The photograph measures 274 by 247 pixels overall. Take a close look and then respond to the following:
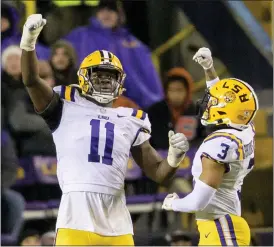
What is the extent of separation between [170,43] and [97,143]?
2332mm

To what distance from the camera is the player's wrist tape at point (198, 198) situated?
140 inches

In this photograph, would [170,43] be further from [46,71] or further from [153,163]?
[153,163]

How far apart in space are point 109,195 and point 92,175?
4.9 inches

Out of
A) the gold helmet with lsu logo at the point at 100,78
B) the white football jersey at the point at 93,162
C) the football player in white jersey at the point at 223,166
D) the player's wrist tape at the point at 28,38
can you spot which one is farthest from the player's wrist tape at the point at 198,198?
the player's wrist tape at the point at 28,38

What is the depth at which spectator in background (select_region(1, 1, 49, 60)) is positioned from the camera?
224 inches

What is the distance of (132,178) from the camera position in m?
5.75

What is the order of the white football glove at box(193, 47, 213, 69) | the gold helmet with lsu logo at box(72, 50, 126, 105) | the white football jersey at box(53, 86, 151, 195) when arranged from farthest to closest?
the white football glove at box(193, 47, 213, 69), the gold helmet with lsu logo at box(72, 50, 126, 105), the white football jersey at box(53, 86, 151, 195)

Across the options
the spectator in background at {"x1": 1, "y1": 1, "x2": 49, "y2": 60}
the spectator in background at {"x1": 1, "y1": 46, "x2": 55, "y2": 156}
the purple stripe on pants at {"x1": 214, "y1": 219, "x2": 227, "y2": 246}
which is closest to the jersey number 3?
the purple stripe on pants at {"x1": 214, "y1": 219, "x2": 227, "y2": 246}

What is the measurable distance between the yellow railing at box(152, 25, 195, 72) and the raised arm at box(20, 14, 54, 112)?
2.23 metres

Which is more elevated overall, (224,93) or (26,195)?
(224,93)

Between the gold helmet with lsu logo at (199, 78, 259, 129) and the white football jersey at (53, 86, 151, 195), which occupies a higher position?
the gold helmet with lsu logo at (199, 78, 259, 129)

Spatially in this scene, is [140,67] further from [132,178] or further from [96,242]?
[96,242]

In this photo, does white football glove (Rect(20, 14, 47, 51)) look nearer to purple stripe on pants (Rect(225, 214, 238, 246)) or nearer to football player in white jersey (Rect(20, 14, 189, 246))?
football player in white jersey (Rect(20, 14, 189, 246))

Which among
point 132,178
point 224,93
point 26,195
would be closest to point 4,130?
point 26,195
